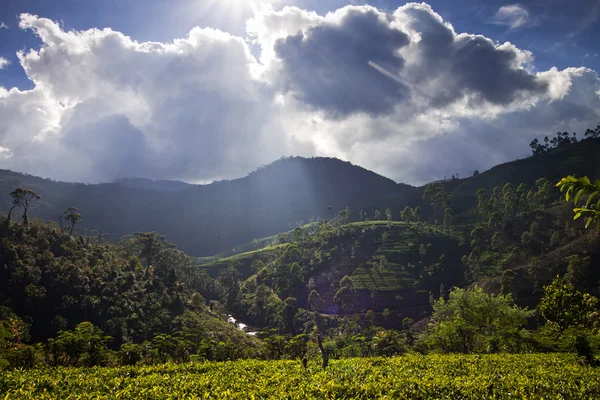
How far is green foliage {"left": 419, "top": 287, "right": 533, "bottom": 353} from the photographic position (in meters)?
34.8

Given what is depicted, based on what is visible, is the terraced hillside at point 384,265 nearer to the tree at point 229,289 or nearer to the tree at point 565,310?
the tree at point 229,289

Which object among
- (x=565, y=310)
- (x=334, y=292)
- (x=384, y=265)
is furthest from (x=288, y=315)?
(x=565, y=310)

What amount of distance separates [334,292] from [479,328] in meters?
76.9

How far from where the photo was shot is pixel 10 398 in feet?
28.0

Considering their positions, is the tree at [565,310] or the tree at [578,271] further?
the tree at [578,271]

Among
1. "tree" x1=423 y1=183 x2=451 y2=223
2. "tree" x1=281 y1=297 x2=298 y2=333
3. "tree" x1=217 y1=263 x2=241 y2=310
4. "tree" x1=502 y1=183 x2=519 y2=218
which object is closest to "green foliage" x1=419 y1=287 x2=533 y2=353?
"tree" x1=281 y1=297 x2=298 y2=333

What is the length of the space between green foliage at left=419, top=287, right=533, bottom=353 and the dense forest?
8.8 inches

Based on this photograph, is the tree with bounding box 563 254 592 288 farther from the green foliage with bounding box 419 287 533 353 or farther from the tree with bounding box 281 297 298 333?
the tree with bounding box 281 297 298 333

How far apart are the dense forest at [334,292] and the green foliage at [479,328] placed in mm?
224

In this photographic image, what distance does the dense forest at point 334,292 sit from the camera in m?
32.8

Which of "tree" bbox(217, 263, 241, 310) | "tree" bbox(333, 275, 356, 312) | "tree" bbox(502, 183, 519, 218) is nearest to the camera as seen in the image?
"tree" bbox(333, 275, 356, 312)

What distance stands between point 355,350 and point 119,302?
148 ft

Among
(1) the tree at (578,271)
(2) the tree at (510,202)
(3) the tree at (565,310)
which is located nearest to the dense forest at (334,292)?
(3) the tree at (565,310)

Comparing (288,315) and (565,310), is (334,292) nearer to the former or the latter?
(288,315)
